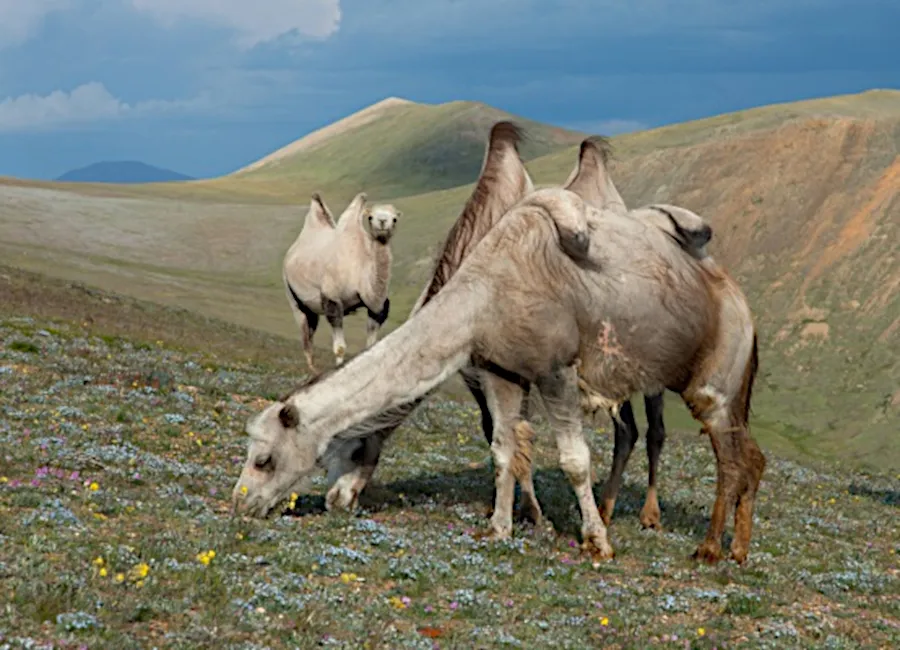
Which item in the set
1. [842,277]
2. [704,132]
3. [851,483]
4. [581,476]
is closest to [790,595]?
[581,476]

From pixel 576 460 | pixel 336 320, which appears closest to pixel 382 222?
pixel 336 320

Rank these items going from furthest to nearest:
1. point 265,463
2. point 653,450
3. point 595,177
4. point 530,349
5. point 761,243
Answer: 1. point 761,243
2. point 595,177
3. point 653,450
4. point 265,463
5. point 530,349

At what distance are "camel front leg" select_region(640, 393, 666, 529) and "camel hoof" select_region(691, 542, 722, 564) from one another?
6.52 feet

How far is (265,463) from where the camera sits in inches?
511

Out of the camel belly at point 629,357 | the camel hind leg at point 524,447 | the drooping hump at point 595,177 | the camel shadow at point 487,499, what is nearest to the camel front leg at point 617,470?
the camel shadow at point 487,499

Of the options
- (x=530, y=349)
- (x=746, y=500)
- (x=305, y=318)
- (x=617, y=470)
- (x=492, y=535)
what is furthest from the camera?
(x=305, y=318)

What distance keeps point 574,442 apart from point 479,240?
3295 millimetres

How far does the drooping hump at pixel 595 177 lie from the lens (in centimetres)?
1700

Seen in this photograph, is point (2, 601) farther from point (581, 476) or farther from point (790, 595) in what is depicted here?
point (790, 595)

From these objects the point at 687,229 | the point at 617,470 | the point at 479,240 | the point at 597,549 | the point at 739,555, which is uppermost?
the point at 687,229

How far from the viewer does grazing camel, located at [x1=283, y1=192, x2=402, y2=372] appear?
29.6 m

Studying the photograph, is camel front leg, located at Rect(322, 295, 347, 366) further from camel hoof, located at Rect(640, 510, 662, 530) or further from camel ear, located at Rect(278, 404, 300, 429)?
camel ear, located at Rect(278, 404, 300, 429)

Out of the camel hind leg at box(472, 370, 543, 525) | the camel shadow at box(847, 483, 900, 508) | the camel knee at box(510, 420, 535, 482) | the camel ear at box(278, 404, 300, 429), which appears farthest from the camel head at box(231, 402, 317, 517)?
the camel shadow at box(847, 483, 900, 508)

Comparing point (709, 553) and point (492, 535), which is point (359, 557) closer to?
point (492, 535)
